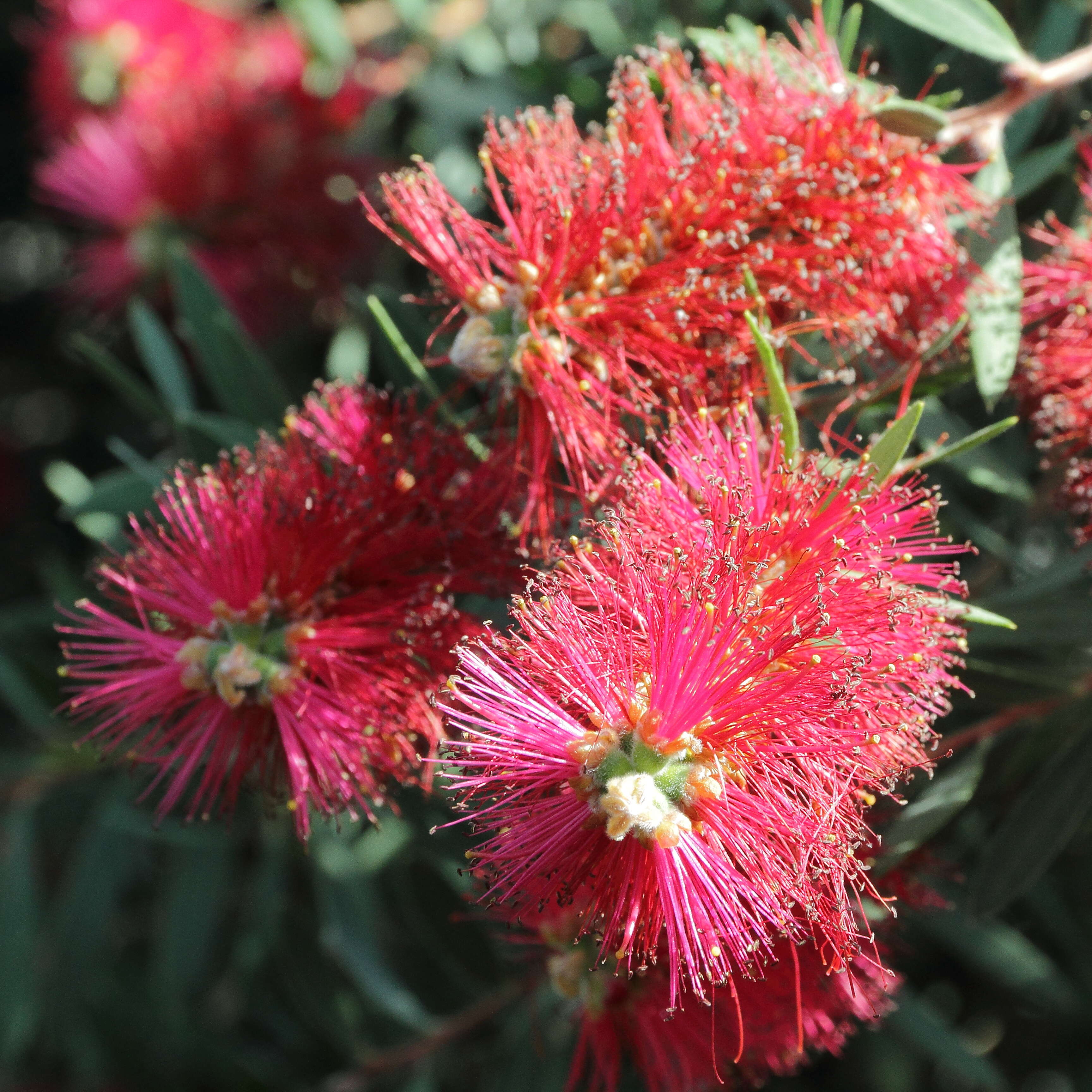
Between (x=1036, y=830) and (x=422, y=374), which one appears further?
(x=1036, y=830)

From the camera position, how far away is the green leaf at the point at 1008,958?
173 centimetres

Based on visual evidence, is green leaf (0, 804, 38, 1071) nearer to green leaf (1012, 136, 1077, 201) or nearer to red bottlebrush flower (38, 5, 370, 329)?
red bottlebrush flower (38, 5, 370, 329)

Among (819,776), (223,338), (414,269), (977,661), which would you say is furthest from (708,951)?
(414,269)

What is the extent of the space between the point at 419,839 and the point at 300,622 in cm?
59

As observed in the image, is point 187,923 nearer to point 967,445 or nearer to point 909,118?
point 967,445

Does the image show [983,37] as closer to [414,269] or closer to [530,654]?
[530,654]

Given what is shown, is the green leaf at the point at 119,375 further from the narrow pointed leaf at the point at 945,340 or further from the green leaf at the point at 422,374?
the narrow pointed leaf at the point at 945,340

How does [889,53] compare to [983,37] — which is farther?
[889,53]

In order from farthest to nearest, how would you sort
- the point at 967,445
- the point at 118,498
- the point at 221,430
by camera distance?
1. the point at 118,498
2. the point at 221,430
3. the point at 967,445

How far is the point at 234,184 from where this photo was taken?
211 cm

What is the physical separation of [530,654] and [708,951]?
0.32 meters

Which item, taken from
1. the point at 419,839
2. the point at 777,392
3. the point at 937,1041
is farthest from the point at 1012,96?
the point at 937,1041

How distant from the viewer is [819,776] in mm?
934

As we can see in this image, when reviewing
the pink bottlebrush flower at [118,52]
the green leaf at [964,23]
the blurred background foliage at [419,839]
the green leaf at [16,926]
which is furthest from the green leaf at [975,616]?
the pink bottlebrush flower at [118,52]
